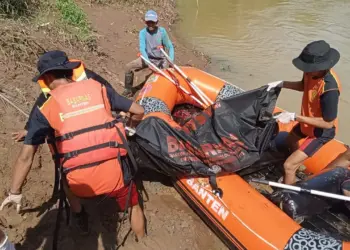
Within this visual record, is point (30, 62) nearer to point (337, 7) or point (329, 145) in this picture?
point (329, 145)

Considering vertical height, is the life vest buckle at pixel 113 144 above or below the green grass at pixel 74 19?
above

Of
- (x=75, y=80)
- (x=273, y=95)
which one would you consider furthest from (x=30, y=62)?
(x=273, y=95)

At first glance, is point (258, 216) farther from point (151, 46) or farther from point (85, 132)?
point (151, 46)

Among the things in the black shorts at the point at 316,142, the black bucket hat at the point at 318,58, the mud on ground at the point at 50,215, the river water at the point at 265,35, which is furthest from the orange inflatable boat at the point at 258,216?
the river water at the point at 265,35

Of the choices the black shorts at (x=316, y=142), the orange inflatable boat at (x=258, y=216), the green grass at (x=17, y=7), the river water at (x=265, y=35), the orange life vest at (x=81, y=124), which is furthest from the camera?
the river water at (x=265, y=35)

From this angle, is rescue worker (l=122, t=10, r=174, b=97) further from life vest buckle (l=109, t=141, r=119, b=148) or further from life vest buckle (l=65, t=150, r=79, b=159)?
life vest buckle (l=65, t=150, r=79, b=159)

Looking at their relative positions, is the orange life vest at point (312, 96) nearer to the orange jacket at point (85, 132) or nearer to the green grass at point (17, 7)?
the orange jacket at point (85, 132)

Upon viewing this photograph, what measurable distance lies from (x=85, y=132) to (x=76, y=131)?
58mm

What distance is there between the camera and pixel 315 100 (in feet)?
11.8

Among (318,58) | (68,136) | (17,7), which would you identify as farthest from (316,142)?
(17,7)

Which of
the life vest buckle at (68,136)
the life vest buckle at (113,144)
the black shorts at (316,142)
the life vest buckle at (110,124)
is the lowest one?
the black shorts at (316,142)

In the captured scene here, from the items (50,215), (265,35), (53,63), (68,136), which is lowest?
(50,215)

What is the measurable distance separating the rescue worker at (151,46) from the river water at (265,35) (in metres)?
2.58

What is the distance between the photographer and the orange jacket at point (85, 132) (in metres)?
2.57
